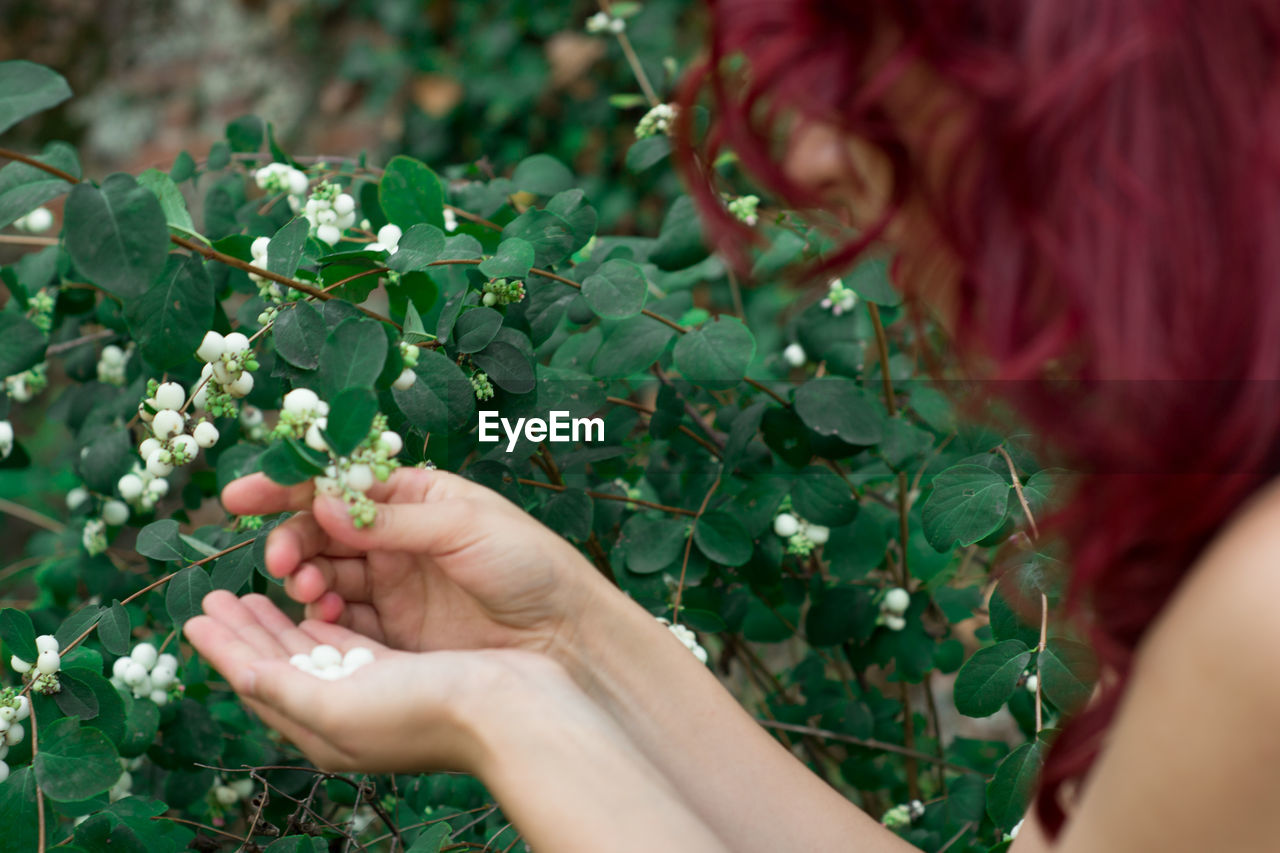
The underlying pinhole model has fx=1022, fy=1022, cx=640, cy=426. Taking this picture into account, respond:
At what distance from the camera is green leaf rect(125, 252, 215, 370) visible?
0.90 metres

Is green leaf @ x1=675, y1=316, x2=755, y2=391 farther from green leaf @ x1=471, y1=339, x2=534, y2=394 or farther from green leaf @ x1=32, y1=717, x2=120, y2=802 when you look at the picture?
green leaf @ x1=32, y1=717, x2=120, y2=802

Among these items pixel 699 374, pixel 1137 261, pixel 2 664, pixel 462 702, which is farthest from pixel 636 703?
pixel 2 664

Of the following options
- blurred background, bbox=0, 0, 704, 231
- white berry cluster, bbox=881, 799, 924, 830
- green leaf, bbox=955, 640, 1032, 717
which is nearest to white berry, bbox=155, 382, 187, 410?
green leaf, bbox=955, 640, 1032, 717

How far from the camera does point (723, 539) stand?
125 cm

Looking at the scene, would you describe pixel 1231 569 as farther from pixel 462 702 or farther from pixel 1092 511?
pixel 462 702

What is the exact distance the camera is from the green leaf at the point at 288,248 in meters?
0.92

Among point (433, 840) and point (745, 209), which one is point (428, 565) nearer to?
point (433, 840)

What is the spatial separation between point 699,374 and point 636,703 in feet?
1.25

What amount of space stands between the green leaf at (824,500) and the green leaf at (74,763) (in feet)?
2.61

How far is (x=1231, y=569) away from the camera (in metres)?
0.60

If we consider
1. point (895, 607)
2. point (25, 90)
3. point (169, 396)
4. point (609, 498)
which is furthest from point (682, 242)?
point (25, 90)

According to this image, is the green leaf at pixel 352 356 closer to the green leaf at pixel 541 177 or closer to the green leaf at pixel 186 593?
the green leaf at pixel 186 593

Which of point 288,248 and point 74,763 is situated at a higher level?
point 288,248

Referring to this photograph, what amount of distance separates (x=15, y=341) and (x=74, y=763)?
1.69 feet
